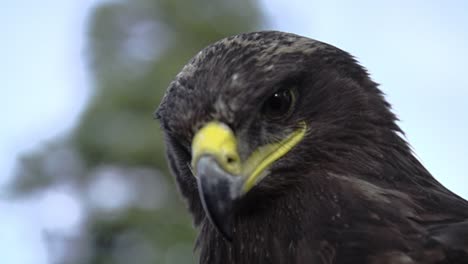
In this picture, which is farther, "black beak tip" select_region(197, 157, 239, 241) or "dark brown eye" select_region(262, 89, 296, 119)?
"dark brown eye" select_region(262, 89, 296, 119)

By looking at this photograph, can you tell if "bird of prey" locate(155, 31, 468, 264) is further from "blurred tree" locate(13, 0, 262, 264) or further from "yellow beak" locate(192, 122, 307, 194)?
"blurred tree" locate(13, 0, 262, 264)

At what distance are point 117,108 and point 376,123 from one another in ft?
37.4

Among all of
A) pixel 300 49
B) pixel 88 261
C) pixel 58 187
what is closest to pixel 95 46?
pixel 58 187

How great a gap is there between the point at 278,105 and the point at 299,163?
23 centimetres

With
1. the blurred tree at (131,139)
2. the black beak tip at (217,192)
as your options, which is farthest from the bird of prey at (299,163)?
the blurred tree at (131,139)

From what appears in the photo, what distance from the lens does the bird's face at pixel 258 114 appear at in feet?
9.29

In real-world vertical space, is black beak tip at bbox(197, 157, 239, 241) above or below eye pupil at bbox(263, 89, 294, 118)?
below

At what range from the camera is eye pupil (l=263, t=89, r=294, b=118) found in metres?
3.03

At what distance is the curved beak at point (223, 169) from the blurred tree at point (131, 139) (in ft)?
32.3

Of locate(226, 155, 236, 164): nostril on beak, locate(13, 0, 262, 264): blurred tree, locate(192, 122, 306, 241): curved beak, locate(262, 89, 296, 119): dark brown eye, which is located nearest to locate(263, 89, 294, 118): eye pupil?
locate(262, 89, 296, 119): dark brown eye

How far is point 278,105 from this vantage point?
3047mm

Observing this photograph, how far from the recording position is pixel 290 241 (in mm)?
2969

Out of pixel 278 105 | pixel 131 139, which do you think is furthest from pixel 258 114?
pixel 131 139

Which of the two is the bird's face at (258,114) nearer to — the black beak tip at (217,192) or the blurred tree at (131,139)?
the black beak tip at (217,192)
